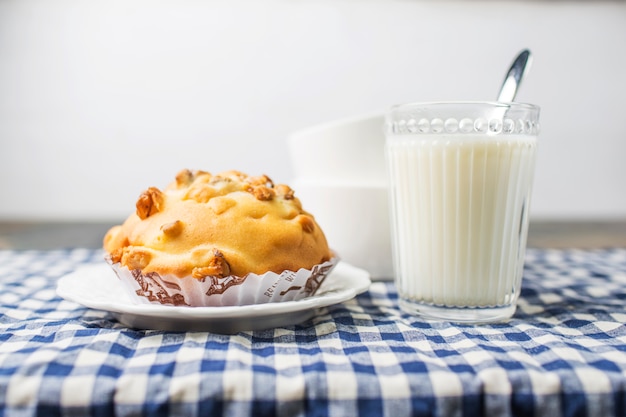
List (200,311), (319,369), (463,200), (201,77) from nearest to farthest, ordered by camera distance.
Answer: (319,369) → (200,311) → (463,200) → (201,77)

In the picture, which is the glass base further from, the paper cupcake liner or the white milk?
the paper cupcake liner

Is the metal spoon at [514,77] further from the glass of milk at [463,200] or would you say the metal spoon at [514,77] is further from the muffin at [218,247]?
the muffin at [218,247]

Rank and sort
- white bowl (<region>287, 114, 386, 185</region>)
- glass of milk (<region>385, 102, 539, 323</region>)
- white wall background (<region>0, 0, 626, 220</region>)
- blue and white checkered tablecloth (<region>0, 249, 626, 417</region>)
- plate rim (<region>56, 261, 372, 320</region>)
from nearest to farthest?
blue and white checkered tablecloth (<region>0, 249, 626, 417</region>)
plate rim (<region>56, 261, 372, 320</region>)
glass of milk (<region>385, 102, 539, 323</region>)
white bowl (<region>287, 114, 386, 185</region>)
white wall background (<region>0, 0, 626, 220</region>)

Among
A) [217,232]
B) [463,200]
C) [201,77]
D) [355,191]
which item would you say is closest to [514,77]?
[463,200]

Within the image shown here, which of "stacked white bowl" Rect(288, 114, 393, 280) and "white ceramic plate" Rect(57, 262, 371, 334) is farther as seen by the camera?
"stacked white bowl" Rect(288, 114, 393, 280)

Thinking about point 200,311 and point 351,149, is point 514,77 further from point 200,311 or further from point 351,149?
point 200,311

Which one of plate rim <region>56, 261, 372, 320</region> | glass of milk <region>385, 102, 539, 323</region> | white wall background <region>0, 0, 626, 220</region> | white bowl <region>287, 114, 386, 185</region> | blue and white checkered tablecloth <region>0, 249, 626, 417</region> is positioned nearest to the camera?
blue and white checkered tablecloth <region>0, 249, 626, 417</region>

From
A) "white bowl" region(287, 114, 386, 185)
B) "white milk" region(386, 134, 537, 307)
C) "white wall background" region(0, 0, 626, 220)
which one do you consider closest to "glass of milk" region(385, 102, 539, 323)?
"white milk" region(386, 134, 537, 307)

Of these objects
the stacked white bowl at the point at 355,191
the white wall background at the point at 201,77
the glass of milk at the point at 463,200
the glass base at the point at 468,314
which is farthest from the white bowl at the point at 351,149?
the white wall background at the point at 201,77
